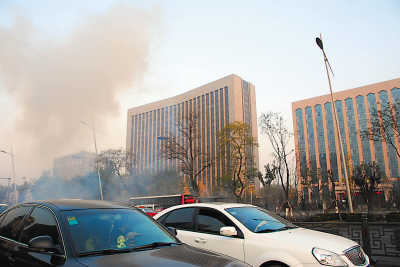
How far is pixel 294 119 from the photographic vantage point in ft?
261

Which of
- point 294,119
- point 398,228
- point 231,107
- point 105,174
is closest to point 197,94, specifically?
point 231,107

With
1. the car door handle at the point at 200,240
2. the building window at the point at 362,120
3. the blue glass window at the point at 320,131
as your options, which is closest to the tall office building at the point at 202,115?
the blue glass window at the point at 320,131

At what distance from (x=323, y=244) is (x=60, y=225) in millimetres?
3020

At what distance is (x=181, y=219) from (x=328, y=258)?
2.35 metres

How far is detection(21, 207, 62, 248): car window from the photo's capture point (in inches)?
103

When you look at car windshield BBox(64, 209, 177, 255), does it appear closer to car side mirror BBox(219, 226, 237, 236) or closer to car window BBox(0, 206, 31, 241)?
car window BBox(0, 206, 31, 241)

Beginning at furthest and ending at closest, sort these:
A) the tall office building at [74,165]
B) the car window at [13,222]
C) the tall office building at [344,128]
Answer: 1. the tall office building at [344,128]
2. the tall office building at [74,165]
3. the car window at [13,222]

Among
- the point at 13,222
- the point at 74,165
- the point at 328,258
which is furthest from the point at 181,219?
the point at 74,165

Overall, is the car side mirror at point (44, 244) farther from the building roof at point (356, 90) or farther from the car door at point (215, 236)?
the building roof at point (356, 90)

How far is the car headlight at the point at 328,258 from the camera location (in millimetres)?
A: 3389

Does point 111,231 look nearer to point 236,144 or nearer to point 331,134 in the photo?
point 236,144

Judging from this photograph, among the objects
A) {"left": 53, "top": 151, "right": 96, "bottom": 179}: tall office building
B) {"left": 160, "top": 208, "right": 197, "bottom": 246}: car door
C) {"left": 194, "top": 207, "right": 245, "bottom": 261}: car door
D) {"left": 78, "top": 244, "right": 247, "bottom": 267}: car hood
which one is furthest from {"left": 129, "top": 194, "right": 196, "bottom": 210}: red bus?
{"left": 78, "top": 244, "right": 247, "bottom": 267}: car hood

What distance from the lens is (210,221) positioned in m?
4.54

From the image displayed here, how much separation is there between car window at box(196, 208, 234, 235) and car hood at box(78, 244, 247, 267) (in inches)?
69.4
